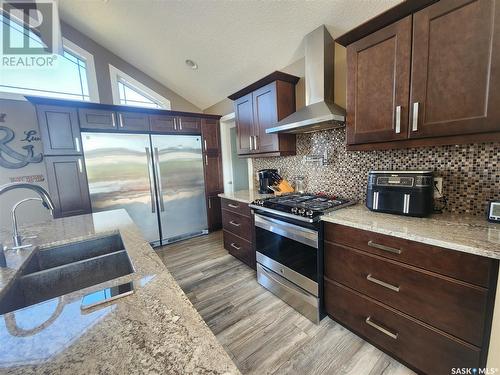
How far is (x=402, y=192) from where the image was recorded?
144 cm

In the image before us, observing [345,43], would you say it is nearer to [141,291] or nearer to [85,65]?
[141,291]

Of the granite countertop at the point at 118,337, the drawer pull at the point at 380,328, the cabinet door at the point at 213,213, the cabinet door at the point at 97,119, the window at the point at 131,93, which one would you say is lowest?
the drawer pull at the point at 380,328

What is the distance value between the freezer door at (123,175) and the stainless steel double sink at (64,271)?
178 cm

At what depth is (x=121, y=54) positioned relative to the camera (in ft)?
11.4

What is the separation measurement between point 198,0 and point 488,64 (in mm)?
2365

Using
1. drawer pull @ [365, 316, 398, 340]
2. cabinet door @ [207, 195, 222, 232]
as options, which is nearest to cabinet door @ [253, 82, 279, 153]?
cabinet door @ [207, 195, 222, 232]

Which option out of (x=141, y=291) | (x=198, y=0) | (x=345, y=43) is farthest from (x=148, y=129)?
(x=141, y=291)

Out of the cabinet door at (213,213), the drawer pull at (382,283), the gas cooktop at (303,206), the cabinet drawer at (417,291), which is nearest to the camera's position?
the cabinet drawer at (417,291)

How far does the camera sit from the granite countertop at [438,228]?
99cm

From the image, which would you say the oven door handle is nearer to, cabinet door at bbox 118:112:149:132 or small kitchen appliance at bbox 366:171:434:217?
small kitchen appliance at bbox 366:171:434:217

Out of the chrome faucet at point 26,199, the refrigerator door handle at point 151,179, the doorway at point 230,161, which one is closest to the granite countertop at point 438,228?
the chrome faucet at point 26,199

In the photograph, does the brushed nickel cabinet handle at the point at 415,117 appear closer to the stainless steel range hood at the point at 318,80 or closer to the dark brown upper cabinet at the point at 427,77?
the dark brown upper cabinet at the point at 427,77

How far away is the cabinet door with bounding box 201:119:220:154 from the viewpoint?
363 centimetres

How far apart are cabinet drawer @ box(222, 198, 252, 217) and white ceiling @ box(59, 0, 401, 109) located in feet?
5.77
